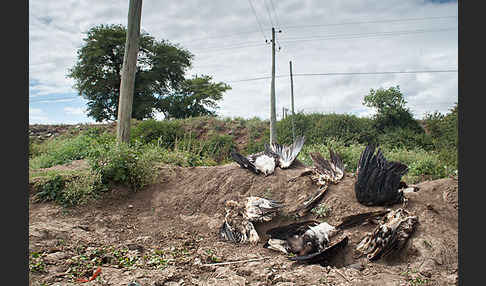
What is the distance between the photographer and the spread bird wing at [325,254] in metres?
3.33

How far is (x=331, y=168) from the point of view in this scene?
5.08m

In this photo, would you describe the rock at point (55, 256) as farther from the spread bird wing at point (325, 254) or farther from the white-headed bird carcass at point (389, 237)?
the white-headed bird carcass at point (389, 237)

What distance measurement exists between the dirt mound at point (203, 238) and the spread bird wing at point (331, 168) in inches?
6.1

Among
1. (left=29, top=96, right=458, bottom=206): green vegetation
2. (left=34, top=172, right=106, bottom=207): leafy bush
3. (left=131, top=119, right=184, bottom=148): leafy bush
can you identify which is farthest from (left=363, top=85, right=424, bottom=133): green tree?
(left=34, top=172, right=106, bottom=207): leafy bush

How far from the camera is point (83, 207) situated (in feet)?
17.4

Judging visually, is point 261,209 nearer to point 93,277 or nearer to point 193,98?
point 93,277

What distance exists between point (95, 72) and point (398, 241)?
78.3 feet

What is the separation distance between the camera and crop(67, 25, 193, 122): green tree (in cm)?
2292

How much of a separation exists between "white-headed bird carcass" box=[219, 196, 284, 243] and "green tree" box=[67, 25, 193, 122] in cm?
2015

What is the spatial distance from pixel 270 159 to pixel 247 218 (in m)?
1.59

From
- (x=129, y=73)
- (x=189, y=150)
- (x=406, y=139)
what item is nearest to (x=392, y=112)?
(x=406, y=139)

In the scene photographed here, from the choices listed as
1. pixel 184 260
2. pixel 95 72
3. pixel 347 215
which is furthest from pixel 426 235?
pixel 95 72

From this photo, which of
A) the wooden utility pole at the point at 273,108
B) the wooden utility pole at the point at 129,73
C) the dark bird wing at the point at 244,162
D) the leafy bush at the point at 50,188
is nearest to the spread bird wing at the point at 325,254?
the dark bird wing at the point at 244,162

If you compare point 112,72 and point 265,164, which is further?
point 112,72
